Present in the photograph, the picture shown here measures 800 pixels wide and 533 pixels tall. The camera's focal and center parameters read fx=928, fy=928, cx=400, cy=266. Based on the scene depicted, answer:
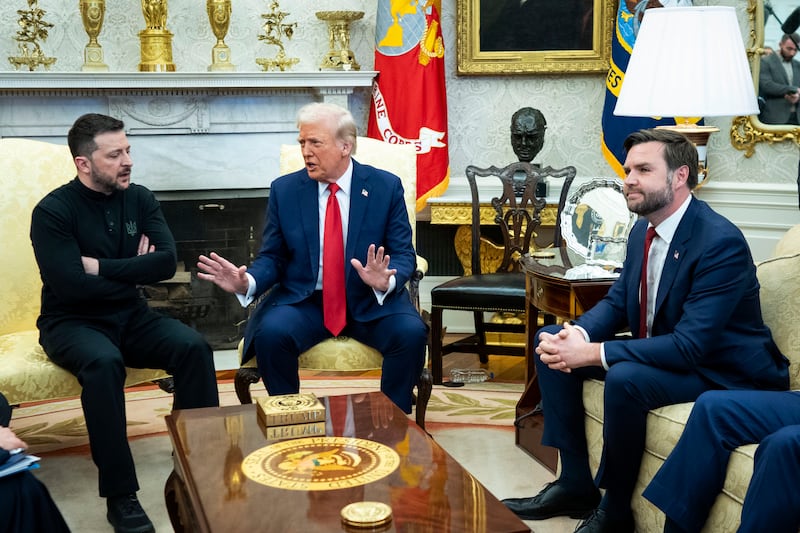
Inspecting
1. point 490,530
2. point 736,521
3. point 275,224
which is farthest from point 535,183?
point 490,530

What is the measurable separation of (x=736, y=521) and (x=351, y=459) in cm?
101

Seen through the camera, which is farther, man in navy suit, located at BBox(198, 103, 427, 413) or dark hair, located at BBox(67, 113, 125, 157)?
man in navy suit, located at BBox(198, 103, 427, 413)

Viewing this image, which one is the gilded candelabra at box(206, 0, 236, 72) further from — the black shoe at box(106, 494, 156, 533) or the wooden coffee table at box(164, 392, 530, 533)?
the wooden coffee table at box(164, 392, 530, 533)

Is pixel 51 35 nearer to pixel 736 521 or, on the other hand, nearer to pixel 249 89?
pixel 249 89

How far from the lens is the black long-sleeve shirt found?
3225mm

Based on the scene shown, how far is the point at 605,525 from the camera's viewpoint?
110 inches

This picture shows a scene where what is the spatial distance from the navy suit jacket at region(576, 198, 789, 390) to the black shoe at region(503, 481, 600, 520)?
21.3 inches

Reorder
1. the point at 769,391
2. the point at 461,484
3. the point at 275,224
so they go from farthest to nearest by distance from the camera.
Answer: the point at 275,224
the point at 769,391
the point at 461,484

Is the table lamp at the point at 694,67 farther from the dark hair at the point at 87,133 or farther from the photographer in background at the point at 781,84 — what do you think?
the dark hair at the point at 87,133

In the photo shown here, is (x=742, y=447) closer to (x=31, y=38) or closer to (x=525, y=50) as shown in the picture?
(x=525, y=50)

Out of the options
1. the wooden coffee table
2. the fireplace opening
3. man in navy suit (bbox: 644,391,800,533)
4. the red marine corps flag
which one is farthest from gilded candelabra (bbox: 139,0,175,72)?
man in navy suit (bbox: 644,391,800,533)

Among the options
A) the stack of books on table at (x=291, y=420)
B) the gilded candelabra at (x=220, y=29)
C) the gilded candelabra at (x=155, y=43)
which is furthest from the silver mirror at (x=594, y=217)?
the gilded candelabra at (x=155, y=43)

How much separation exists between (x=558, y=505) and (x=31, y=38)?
144 inches

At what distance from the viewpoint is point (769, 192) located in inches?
193
